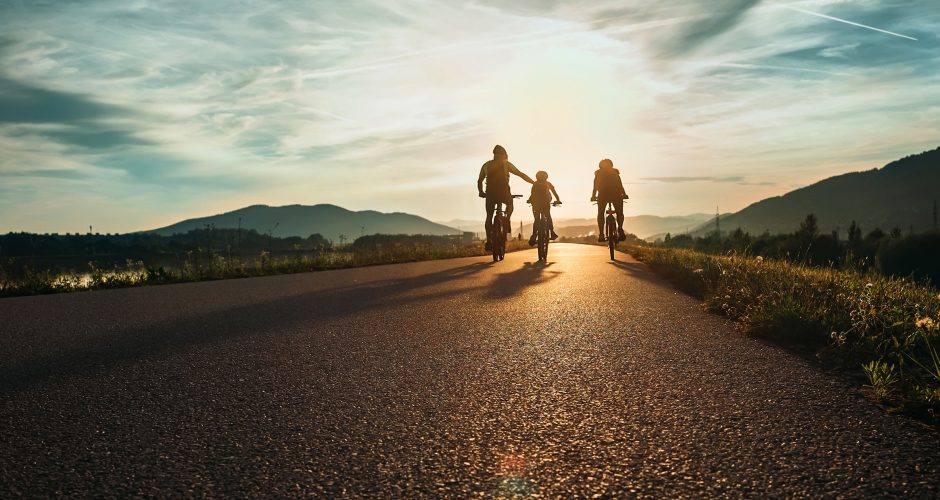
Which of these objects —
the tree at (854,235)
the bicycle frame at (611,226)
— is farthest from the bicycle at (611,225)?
the tree at (854,235)

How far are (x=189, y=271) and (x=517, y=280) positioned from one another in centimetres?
785

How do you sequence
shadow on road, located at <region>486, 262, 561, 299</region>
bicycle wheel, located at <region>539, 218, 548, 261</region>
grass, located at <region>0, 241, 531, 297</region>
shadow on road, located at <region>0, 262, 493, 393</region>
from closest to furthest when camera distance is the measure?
shadow on road, located at <region>0, 262, 493, 393</region>, shadow on road, located at <region>486, 262, 561, 299</region>, grass, located at <region>0, 241, 531, 297</region>, bicycle wheel, located at <region>539, 218, 548, 261</region>

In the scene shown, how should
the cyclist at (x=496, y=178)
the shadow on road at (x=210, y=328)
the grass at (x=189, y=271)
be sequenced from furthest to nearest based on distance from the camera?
the cyclist at (x=496, y=178)
the grass at (x=189, y=271)
the shadow on road at (x=210, y=328)

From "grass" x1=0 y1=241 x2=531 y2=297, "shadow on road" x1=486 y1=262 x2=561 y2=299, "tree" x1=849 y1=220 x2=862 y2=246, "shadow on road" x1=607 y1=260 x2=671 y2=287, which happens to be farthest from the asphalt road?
"tree" x1=849 y1=220 x2=862 y2=246

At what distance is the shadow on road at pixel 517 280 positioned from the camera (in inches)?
435

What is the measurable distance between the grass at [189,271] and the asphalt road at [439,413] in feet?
19.7

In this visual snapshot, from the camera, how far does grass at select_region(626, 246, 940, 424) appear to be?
174 inches

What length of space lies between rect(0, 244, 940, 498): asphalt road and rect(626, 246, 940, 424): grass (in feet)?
0.93

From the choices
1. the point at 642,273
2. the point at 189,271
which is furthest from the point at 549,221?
the point at 189,271

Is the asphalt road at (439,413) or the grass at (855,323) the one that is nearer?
the asphalt road at (439,413)

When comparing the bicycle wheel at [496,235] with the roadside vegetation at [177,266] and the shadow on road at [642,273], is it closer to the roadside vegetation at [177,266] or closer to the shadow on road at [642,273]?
the shadow on road at [642,273]

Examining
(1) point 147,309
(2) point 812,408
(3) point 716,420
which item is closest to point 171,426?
(3) point 716,420

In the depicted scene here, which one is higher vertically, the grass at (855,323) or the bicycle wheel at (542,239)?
the bicycle wheel at (542,239)

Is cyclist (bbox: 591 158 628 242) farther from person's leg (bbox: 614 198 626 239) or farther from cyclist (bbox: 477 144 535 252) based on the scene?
cyclist (bbox: 477 144 535 252)
